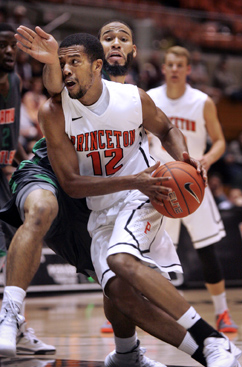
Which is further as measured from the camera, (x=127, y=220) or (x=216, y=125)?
(x=216, y=125)

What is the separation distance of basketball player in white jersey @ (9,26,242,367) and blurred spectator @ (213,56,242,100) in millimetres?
11018

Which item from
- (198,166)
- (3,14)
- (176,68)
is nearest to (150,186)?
(198,166)

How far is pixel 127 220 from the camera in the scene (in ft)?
10.7

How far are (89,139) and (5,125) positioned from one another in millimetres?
1346

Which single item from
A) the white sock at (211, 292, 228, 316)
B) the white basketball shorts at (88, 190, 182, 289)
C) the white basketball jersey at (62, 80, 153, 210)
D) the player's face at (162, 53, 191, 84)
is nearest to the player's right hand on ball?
the white basketball shorts at (88, 190, 182, 289)

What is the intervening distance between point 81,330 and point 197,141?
202 centimetres

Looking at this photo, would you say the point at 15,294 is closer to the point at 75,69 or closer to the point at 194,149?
the point at 75,69

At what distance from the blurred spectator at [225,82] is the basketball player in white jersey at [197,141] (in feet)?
28.6

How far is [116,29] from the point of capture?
4.23 metres

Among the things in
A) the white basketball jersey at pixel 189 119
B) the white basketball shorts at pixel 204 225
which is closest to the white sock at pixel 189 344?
the white basketball shorts at pixel 204 225

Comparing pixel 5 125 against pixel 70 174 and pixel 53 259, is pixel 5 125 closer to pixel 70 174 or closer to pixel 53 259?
pixel 70 174

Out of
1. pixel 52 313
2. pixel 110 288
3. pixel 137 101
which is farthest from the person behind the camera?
pixel 52 313

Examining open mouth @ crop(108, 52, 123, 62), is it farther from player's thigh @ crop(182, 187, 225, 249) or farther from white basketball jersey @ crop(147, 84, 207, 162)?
player's thigh @ crop(182, 187, 225, 249)

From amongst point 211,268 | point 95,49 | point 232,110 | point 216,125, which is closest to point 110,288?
point 95,49
